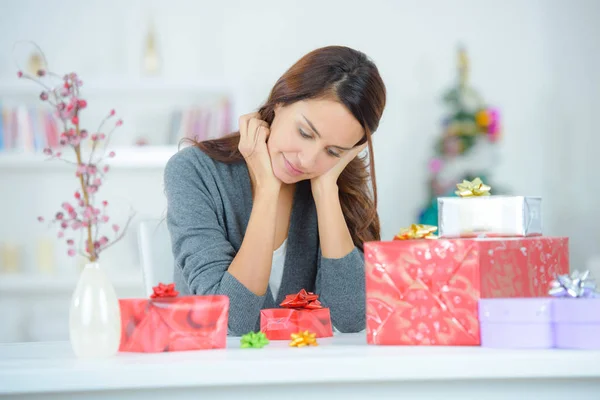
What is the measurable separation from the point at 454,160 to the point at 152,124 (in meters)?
1.65

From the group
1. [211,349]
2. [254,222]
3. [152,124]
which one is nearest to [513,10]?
[152,124]

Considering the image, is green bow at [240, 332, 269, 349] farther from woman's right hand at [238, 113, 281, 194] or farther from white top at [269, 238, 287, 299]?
white top at [269, 238, 287, 299]

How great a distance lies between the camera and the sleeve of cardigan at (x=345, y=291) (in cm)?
168

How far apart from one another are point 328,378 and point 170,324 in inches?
A: 10.6

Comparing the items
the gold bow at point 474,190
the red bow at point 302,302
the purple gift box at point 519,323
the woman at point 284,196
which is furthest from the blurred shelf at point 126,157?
the purple gift box at point 519,323

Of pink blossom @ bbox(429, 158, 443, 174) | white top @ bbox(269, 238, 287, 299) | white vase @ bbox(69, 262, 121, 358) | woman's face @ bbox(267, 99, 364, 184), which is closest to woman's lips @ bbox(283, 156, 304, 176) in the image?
woman's face @ bbox(267, 99, 364, 184)

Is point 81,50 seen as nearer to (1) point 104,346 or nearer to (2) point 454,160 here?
(2) point 454,160

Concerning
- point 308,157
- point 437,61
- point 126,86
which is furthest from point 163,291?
point 437,61

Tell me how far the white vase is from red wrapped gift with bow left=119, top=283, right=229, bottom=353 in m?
0.04

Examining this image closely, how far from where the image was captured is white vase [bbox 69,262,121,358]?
996mm

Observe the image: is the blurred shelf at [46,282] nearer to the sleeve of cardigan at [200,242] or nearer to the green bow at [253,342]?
the sleeve of cardigan at [200,242]

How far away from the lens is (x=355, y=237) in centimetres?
190

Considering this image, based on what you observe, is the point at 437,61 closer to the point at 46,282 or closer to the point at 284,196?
the point at 46,282

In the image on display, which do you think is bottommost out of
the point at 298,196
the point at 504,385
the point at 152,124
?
the point at 504,385
